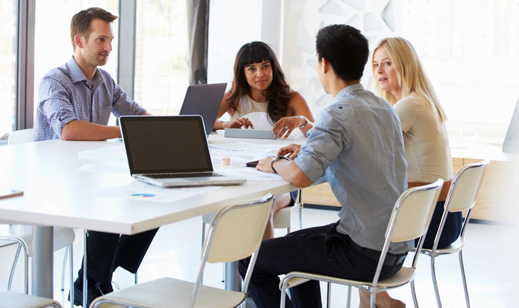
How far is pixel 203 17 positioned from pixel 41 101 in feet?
9.70

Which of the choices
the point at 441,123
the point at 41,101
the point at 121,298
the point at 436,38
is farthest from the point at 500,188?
the point at 121,298

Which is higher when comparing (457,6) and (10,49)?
(457,6)

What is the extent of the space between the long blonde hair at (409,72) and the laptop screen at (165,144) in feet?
3.66

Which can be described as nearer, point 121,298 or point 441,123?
point 121,298

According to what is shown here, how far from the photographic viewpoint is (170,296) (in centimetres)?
152

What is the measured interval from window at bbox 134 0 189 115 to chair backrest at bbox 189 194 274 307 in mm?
3993

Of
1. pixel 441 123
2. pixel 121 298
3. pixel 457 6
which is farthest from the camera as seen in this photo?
pixel 457 6

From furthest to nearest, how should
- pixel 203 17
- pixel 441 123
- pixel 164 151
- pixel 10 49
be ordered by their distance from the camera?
pixel 203 17 → pixel 10 49 → pixel 441 123 → pixel 164 151

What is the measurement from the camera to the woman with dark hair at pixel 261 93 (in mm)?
3332

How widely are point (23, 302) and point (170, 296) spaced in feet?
1.20

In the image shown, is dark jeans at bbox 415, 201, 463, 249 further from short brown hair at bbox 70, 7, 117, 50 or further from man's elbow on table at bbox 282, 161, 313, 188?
short brown hair at bbox 70, 7, 117, 50

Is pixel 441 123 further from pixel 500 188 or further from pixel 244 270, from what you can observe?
pixel 500 188

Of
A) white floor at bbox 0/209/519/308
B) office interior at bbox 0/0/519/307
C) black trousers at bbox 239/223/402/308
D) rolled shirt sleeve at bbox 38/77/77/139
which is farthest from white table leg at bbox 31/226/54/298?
office interior at bbox 0/0/519/307

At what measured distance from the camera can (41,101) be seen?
270cm
